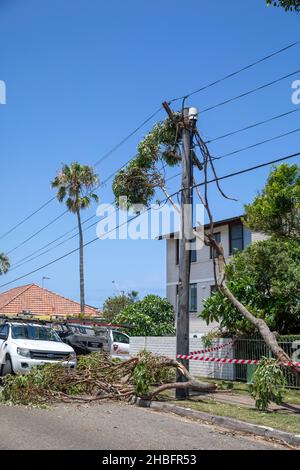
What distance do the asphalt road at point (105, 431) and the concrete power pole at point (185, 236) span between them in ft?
8.96

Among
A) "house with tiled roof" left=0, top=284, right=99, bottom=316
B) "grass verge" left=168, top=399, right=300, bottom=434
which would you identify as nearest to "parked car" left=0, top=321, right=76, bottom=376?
"grass verge" left=168, top=399, right=300, bottom=434

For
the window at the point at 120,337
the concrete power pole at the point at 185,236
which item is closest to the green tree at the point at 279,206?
the concrete power pole at the point at 185,236

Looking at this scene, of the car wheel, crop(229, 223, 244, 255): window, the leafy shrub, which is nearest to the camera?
the leafy shrub

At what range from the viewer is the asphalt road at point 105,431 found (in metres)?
8.35

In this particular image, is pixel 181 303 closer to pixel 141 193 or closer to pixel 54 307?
pixel 141 193

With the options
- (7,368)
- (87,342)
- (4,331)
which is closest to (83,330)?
(87,342)

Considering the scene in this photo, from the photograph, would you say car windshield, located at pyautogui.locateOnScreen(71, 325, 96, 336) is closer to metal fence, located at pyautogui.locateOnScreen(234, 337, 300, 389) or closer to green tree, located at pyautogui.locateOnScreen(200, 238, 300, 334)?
green tree, located at pyautogui.locateOnScreen(200, 238, 300, 334)

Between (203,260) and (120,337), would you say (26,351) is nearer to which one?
(120,337)

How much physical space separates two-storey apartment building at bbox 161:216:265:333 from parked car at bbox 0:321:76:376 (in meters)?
14.5

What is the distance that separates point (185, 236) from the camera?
14.9 meters

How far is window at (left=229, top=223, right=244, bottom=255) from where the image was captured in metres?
31.5

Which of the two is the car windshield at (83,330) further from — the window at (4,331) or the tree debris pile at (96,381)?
the tree debris pile at (96,381)

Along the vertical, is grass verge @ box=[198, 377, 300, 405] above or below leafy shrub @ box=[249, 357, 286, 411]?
below

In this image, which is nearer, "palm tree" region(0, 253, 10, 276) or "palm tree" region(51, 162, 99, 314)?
"palm tree" region(51, 162, 99, 314)
